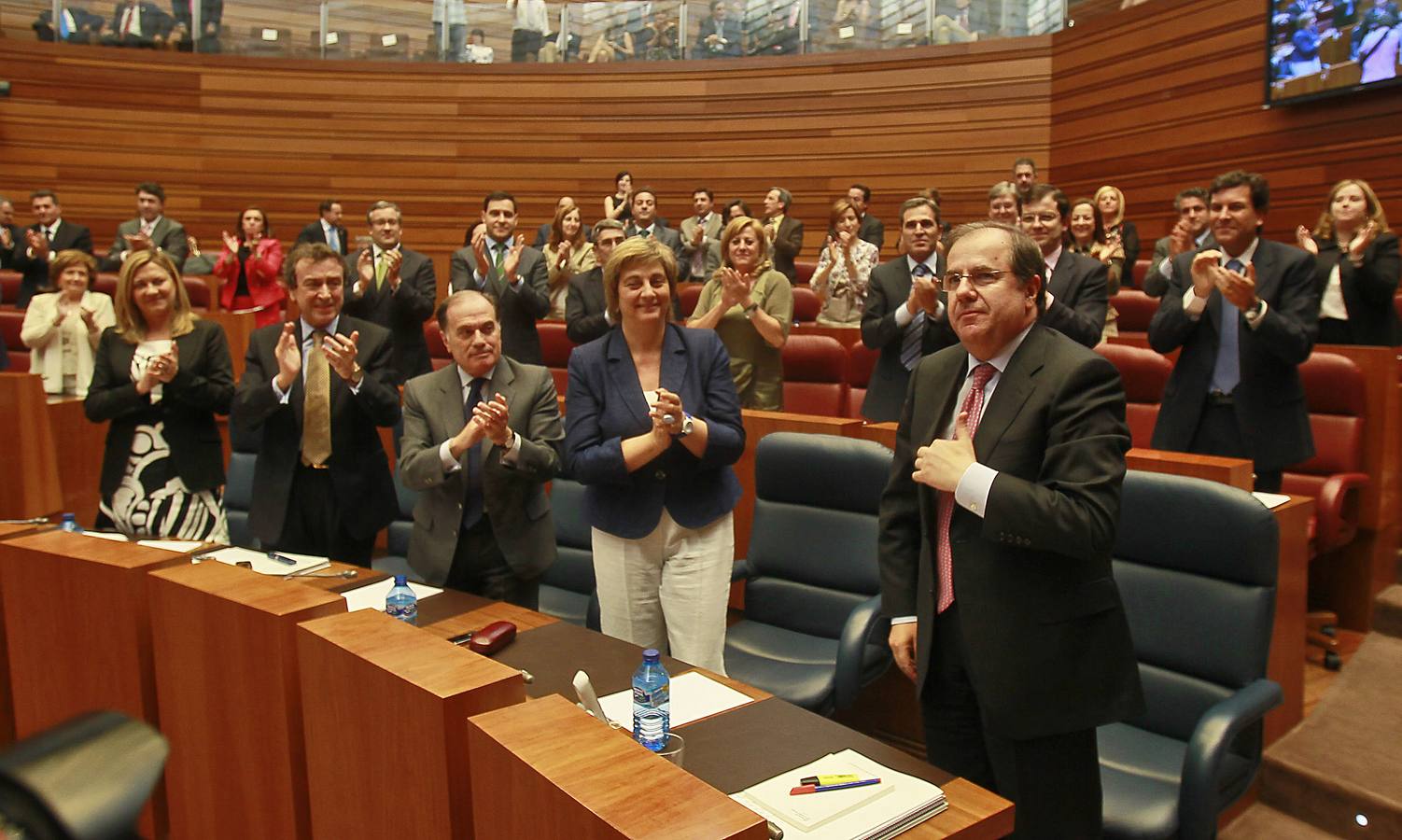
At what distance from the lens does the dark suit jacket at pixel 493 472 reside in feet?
7.36

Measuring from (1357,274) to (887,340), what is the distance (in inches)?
70.1

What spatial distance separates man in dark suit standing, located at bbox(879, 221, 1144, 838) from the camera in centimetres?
141

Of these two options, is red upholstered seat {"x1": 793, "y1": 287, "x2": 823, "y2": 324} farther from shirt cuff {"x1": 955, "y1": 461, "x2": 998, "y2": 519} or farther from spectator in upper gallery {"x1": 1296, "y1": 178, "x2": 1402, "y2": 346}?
shirt cuff {"x1": 955, "y1": 461, "x2": 998, "y2": 519}

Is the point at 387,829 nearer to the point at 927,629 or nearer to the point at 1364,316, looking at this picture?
the point at 927,629

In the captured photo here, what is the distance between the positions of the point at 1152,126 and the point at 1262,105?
0.73 m

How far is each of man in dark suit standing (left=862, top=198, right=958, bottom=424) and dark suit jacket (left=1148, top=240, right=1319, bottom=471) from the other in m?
0.62

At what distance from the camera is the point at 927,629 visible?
1.58 metres

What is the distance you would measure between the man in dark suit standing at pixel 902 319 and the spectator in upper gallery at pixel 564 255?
1934mm

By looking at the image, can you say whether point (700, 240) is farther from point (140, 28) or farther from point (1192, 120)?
point (140, 28)

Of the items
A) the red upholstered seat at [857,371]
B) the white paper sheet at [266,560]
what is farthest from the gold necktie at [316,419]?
the red upholstered seat at [857,371]

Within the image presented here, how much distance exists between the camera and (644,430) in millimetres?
2170

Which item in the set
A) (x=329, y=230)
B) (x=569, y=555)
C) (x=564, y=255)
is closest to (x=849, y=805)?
(x=569, y=555)

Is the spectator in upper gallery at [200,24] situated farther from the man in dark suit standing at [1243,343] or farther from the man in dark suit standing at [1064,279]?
the man in dark suit standing at [1243,343]

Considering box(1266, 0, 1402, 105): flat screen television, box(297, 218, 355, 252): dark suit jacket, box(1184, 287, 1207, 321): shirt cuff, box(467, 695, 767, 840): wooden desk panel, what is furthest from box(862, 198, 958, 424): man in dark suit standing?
box(297, 218, 355, 252): dark suit jacket
